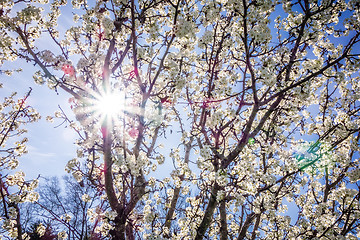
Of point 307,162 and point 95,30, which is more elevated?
point 95,30

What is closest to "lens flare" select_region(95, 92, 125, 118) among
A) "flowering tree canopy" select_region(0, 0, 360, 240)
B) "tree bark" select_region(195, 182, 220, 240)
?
"flowering tree canopy" select_region(0, 0, 360, 240)

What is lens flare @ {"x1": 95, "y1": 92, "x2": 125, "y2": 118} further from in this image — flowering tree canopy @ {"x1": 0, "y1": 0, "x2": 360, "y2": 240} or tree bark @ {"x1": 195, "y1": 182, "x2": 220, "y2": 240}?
tree bark @ {"x1": 195, "y1": 182, "x2": 220, "y2": 240}

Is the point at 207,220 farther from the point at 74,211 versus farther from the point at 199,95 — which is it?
the point at 74,211

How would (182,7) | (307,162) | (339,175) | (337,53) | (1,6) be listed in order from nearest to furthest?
(1,6) < (182,7) < (307,162) < (337,53) < (339,175)

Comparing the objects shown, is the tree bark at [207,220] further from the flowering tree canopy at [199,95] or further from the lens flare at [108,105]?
the lens flare at [108,105]

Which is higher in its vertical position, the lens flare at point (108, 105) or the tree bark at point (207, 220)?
the lens flare at point (108, 105)

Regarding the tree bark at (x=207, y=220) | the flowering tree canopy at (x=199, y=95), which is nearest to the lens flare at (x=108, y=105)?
the flowering tree canopy at (x=199, y=95)

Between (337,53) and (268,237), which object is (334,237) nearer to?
(268,237)

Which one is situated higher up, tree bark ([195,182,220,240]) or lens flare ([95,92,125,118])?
lens flare ([95,92,125,118])

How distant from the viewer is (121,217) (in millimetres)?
4863

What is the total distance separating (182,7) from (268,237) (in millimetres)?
7674

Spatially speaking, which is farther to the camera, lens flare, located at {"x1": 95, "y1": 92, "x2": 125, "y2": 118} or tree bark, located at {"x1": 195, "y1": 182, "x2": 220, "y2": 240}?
lens flare, located at {"x1": 95, "y1": 92, "x2": 125, "y2": 118}

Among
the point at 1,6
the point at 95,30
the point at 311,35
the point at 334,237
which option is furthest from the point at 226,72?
the point at 1,6

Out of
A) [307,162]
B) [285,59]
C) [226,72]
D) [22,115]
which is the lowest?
[307,162]
